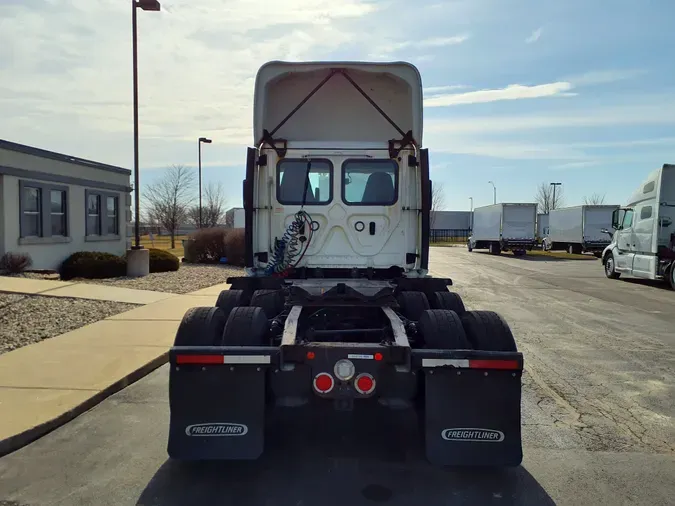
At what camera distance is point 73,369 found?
662 cm

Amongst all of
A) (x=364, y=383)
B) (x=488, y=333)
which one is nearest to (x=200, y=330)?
(x=364, y=383)

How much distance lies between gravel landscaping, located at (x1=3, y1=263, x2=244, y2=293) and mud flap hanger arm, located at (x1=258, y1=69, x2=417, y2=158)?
875 centimetres

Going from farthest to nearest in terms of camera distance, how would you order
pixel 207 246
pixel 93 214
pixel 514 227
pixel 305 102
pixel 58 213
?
pixel 514 227 → pixel 207 246 → pixel 93 214 → pixel 58 213 → pixel 305 102

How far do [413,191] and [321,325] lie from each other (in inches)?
86.5

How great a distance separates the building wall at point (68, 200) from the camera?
15070 millimetres

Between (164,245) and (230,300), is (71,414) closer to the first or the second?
(230,300)

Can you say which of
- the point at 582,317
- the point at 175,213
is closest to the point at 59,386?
the point at 582,317

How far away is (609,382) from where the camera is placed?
6.85 m

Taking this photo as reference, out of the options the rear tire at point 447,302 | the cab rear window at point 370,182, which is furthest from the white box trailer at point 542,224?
the rear tire at point 447,302

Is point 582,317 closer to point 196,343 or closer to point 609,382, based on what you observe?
point 609,382

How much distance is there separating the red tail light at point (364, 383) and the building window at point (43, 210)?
14629 millimetres

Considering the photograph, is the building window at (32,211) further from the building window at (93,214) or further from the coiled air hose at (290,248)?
the coiled air hose at (290,248)

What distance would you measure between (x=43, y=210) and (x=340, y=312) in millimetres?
14345

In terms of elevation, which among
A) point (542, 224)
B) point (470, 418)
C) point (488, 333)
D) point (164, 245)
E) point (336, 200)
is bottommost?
point (164, 245)
